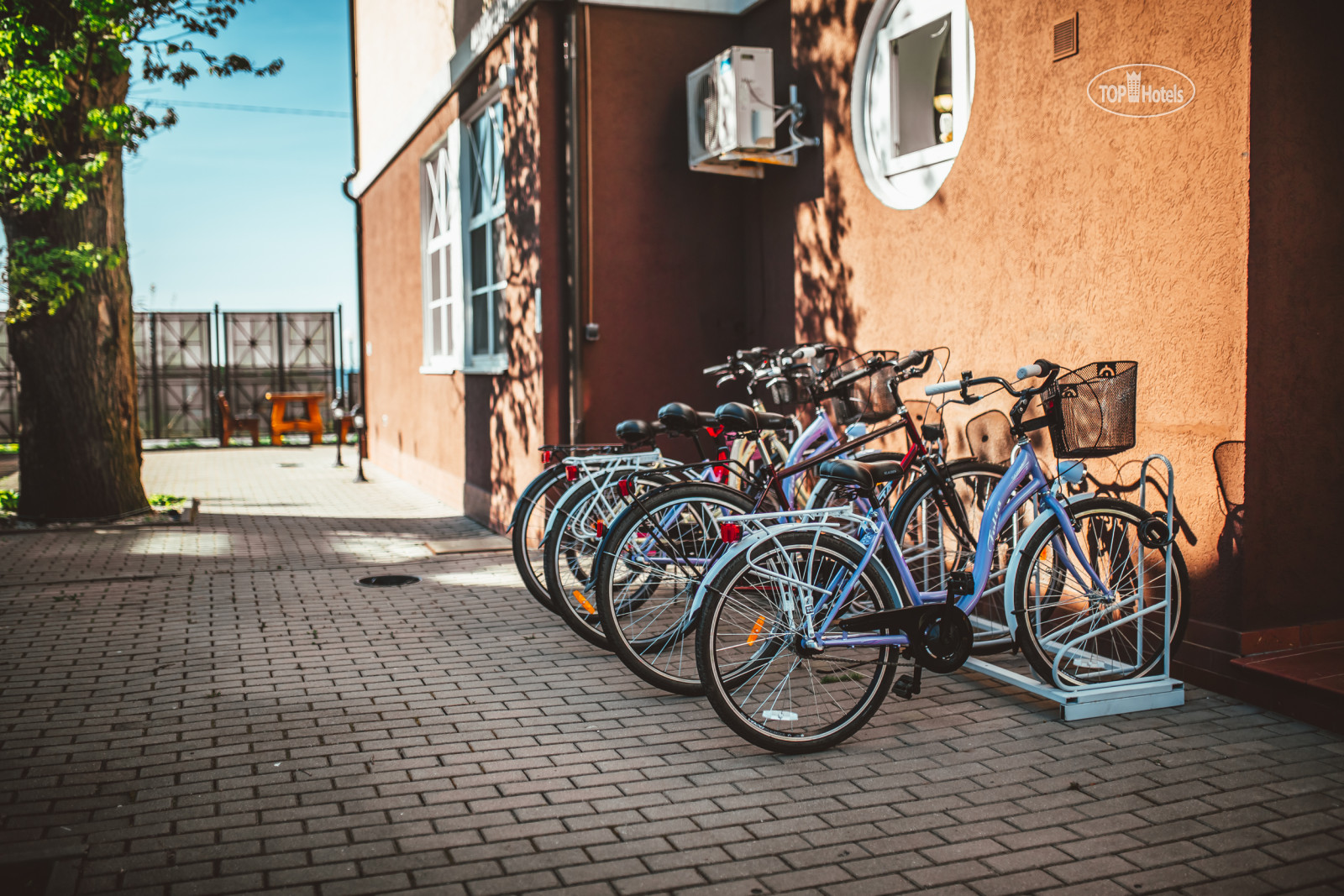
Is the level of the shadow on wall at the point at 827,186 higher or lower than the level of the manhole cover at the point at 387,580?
higher

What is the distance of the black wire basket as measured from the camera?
17.4 feet

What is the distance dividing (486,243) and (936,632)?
23.5ft

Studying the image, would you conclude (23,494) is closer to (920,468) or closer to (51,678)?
(51,678)

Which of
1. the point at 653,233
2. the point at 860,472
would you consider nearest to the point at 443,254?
the point at 653,233

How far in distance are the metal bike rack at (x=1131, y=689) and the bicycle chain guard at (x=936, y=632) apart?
46cm

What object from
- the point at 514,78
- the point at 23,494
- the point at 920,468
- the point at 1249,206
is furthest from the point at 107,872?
the point at 23,494

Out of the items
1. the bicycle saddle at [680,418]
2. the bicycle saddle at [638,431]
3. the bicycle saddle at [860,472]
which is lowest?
the bicycle saddle at [860,472]

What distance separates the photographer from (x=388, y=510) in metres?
11.1

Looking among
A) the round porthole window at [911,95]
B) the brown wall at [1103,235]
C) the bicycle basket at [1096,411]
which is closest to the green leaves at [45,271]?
the round porthole window at [911,95]

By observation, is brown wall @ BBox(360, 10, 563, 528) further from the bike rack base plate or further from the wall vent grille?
the bike rack base plate

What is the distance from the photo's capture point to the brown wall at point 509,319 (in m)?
8.18

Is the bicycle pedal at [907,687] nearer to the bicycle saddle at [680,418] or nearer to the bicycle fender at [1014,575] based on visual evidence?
the bicycle fender at [1014,575]

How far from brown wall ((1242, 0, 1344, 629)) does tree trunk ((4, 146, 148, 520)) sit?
907cm

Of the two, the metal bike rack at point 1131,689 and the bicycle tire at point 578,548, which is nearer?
the metal bike rack at point 1131,689
